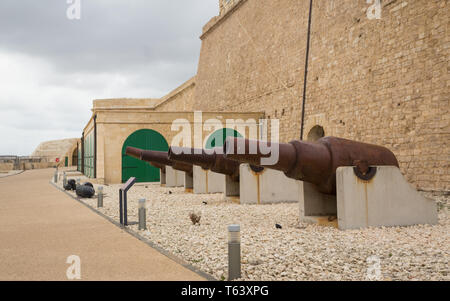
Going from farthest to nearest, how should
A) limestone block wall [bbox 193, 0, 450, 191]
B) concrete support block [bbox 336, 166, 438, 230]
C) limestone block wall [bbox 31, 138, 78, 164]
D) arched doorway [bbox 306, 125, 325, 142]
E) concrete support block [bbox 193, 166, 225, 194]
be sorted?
limestone block wall [bbox 31, 138, 78, 164], arched doorway [bbox 306, 125, 325, 142], concrete support block [bbox 193, 166, 225, 194], limestone block wall [bbox 193, 0, 450, 191], concrete support block [bbox 336, 166, 438, 230]

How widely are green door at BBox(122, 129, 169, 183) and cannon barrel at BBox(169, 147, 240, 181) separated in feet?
28.7

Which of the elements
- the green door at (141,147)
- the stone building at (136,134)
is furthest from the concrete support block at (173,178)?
the green door at (141,147)

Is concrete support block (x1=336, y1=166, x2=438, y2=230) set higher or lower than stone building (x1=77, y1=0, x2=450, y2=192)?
lower

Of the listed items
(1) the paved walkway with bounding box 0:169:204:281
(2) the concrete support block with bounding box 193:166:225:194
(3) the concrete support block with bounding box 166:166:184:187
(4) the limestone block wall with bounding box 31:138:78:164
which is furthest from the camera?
(4) the limestone block wall with bounding box 31:138:78:164

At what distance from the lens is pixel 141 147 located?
19.0 m

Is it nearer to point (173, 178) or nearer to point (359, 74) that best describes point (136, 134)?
point (173, 178)

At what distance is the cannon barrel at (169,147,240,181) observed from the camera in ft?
34.4

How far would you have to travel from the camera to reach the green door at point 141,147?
1881 cm

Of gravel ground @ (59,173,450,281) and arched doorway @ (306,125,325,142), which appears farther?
arched doorway @ (306,125,325,142)

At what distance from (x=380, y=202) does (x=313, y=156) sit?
137 centimetres

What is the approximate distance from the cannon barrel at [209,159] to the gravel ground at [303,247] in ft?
7.94

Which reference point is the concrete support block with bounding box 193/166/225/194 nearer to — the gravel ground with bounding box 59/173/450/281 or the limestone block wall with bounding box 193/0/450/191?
the gravel ground with bounding box 59/173/450/281

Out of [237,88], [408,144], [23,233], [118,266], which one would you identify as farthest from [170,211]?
[237,88]

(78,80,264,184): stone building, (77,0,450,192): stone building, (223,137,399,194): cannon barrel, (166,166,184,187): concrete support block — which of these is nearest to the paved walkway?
(223,137,399,194): cannon barrel
